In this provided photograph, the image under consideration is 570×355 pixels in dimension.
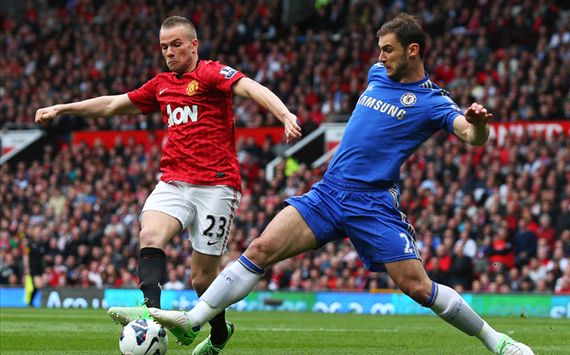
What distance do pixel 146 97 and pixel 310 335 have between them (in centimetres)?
455

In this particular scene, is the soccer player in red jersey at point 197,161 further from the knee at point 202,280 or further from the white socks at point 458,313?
the white socks at point 458,313

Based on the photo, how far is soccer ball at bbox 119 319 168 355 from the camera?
7.70m

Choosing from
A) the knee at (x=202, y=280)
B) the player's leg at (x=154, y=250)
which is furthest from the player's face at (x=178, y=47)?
the knee at (x=202, y=280)

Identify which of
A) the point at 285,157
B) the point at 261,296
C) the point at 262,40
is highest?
the point at 262,40

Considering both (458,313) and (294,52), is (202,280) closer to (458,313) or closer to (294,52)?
(458,313)

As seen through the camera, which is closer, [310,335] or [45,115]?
[45,115]

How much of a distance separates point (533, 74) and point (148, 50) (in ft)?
40.2

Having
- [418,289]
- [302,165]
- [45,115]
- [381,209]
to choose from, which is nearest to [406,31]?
[381,209]

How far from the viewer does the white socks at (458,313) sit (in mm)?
7855

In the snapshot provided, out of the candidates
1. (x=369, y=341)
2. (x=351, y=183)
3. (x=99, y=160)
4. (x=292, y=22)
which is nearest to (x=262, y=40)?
(x=292, y=22)

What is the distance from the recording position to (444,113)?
7.86m

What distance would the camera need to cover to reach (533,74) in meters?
23.5

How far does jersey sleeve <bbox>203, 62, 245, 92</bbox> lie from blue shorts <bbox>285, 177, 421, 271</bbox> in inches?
48.3

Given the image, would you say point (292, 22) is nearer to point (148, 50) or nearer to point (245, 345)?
point (148, 50)
